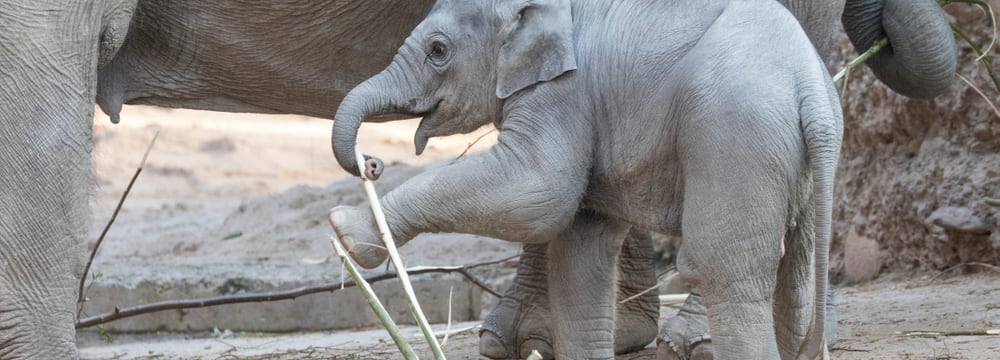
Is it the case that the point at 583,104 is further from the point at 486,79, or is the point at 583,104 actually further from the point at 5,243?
the point at 5,243

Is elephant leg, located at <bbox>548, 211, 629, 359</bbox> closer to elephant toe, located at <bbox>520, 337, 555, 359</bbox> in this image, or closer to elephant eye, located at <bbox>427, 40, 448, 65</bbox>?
elephant eye, located at <bbox>427, 40, 448, 65</bbox>

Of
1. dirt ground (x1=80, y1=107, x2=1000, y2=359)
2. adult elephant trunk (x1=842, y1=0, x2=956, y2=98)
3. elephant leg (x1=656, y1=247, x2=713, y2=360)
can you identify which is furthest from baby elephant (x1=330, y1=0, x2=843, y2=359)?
adult elephant trunk (x1=842, y1=0, x2=956, y2=98)

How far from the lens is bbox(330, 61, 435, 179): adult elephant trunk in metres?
3.60

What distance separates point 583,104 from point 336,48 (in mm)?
1172

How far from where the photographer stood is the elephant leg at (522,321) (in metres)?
4.66

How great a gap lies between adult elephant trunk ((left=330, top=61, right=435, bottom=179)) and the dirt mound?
9.30 ft

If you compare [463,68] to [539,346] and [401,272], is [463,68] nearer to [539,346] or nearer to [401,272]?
[401,272]

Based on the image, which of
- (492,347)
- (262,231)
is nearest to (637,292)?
(492,347)

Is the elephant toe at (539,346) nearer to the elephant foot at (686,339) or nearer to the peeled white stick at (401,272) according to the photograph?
the elephant foot at (686,339)

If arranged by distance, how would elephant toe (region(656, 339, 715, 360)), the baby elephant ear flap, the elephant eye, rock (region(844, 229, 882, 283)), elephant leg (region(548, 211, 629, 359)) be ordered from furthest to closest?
rock (region(844, 229, 882, 283)) → elephant toe (region(656, 339, 715, 360)) → elephant leg (region(548, 211, 629, 359)) → the elephant eye → the baby elephant ear flap

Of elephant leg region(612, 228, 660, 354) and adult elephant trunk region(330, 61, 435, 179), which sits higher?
adult elephant trunk region(330, 61, 435, 179)

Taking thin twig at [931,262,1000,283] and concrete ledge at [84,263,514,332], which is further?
concrete ledge at [84,263,514,332]

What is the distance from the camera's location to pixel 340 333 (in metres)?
6.34

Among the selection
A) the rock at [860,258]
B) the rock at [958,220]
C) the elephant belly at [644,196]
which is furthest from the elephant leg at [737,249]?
the rock at [860,258]
